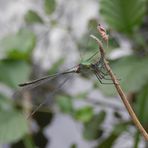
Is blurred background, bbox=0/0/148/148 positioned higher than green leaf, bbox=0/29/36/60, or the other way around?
green leaf, bbox=0/29/36/60

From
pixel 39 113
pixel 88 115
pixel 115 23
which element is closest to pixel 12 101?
pixel 39 113

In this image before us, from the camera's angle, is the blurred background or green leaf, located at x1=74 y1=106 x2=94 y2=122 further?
green leaf, located at x1=74 y1=106 x2=94 y2=122

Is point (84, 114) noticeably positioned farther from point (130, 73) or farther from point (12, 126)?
point (130, 73)

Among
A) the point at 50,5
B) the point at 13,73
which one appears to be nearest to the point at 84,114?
the point at 13,73

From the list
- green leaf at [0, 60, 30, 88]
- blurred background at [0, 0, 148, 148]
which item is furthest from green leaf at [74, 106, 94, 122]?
green leaf at [0, 60, 30, 88]

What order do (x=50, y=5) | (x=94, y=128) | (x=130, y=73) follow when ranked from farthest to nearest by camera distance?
(x=94, y=128) → (x=50, y=5) → (x=130, y=73)

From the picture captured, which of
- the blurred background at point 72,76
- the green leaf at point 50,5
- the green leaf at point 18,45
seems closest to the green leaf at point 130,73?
the blurred background at point 72,76

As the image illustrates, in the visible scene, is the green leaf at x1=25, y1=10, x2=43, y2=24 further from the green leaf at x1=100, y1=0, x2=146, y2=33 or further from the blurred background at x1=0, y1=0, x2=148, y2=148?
the green leaf at x1=100, y1=0, x2=146, y2=33

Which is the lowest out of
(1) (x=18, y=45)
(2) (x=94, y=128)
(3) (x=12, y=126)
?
(2) (x=94, y=128)
